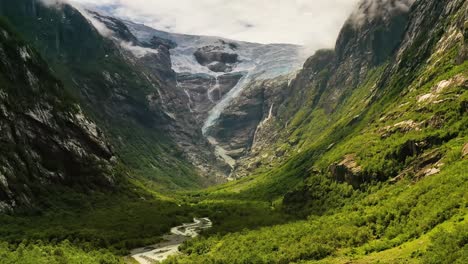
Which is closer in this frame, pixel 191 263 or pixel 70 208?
pixel 191 263

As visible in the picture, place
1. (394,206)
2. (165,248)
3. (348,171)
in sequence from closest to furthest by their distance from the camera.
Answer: (394,206), (165,248), (348,171)

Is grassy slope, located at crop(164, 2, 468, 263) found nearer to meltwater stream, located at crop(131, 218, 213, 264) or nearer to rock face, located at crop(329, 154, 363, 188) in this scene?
rock face, located at crop(329, 154, 363, 188)

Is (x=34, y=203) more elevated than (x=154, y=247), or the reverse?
(x=34, y=203)

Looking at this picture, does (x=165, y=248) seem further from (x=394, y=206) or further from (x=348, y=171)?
(x=394, y=206)

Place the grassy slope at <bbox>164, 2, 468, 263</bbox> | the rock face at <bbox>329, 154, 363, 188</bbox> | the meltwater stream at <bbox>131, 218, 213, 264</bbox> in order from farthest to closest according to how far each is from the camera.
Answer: the rock face at <bbox>329, 154, 363, 188</bbox> < the meltwater stream at <bbox>131, 218, 213, 264</bbox> < the grassy slope at <bbox>164, 2, 468, 263</bbox>

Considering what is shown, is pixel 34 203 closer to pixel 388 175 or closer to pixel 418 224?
pixel 388 175

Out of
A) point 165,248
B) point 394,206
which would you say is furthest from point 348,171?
point 394,206

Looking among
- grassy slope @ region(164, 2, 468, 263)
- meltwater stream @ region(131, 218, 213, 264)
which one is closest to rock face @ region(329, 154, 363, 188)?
grassy slope @ region(164, 2, 468, 263)

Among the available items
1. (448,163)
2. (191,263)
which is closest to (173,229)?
(191,263)

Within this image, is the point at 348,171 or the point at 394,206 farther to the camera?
the point at 348,171

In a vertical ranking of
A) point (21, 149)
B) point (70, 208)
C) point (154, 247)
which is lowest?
point (154, 247)

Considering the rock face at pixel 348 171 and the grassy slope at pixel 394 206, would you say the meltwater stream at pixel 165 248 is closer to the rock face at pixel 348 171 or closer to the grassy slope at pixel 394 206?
the grassy slope at pixel 394 206
